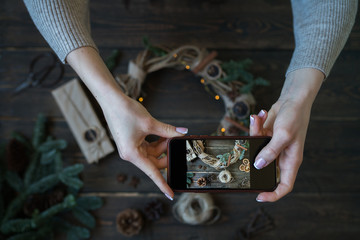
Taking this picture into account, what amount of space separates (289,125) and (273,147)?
3.1 inches

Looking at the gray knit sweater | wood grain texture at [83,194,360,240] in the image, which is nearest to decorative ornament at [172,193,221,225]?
wood grain texture at [83,194,360,240]

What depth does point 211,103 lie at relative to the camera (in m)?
1.34

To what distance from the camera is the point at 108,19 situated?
54.1 inches

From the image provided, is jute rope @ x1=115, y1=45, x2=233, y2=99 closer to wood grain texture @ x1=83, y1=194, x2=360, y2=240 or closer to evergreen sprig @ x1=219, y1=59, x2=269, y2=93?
evergreen sprig @ x1=219, y1=59, x2=269, y2=93

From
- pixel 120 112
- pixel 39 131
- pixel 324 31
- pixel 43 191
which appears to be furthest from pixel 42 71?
pixel 324 31

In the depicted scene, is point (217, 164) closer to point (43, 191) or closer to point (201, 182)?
point (201, 182)

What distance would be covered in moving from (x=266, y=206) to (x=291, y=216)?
0.14 m

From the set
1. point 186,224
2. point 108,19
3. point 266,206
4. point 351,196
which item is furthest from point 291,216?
point 108,19

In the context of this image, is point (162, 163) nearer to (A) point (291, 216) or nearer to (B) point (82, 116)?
(B) point (82, 116)

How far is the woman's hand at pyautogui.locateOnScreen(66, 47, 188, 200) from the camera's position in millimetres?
721

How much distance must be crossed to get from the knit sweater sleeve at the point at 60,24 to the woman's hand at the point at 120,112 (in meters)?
0.02

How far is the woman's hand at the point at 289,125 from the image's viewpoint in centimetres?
76

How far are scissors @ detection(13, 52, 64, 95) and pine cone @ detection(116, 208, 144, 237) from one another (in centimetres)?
75

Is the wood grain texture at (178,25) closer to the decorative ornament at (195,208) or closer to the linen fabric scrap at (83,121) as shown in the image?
the linen fabric scrap at (83,121)
